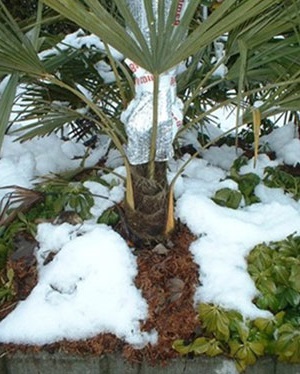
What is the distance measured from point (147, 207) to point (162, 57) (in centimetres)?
52

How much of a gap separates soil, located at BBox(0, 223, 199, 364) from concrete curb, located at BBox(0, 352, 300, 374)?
0.06 feet

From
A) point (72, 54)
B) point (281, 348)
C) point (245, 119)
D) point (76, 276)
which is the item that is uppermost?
point (72, 54)

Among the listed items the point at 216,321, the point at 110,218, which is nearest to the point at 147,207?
the point at 110,218

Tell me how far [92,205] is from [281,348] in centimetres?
76

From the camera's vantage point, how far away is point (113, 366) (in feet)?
4.92

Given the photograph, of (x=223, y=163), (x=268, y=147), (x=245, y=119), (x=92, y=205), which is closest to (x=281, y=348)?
(x=245, y=119)

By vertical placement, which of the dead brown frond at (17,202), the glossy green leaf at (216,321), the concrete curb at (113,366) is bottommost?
the concrete curb at (113,366)

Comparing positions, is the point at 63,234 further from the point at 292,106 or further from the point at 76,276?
the point at 292,106

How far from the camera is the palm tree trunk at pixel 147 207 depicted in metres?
1.64

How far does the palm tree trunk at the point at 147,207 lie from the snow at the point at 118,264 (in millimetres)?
59

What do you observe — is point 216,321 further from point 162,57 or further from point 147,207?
point 162,57

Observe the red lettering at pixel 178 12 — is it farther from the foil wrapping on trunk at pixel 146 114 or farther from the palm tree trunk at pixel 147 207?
the palm tree trunk at pixel 147 207

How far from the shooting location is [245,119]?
1631 mm

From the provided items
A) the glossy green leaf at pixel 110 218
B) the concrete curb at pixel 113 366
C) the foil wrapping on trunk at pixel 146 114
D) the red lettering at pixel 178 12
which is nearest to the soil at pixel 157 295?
the concrete curb at pixel 113 366
